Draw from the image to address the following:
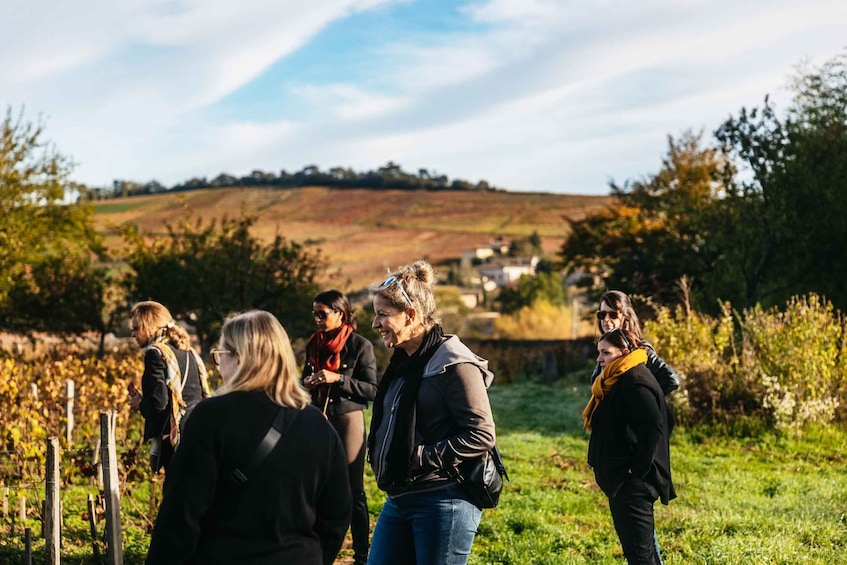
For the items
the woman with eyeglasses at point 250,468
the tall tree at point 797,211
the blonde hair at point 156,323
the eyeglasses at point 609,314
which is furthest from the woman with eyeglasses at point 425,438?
the tall tree at point 797,211

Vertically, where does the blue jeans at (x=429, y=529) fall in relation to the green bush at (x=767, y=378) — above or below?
above

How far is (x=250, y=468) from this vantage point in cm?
284

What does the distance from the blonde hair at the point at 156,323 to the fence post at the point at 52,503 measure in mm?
890

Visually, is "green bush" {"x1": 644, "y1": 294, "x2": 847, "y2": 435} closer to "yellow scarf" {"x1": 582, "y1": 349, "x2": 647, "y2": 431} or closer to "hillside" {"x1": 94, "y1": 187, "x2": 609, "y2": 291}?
"yellow scarf" {"x1": 582, "y1": 349, "x2": 647, "y2": 431}

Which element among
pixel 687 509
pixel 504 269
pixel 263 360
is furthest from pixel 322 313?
pixel 504 269

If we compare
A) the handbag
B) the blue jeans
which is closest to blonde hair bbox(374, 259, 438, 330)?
the handbag

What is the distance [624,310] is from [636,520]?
147 centimetres

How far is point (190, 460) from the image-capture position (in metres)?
2.79

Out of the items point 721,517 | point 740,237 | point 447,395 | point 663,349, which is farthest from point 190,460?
point 740,237

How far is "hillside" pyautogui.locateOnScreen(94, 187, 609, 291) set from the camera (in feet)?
245

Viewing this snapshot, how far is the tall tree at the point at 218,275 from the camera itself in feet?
78.1

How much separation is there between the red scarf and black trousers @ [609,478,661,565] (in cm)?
222

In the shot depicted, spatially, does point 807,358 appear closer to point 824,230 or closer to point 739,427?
point 739,427

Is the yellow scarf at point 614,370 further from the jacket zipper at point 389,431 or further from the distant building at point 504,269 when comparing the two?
the distant building at point 504,269
